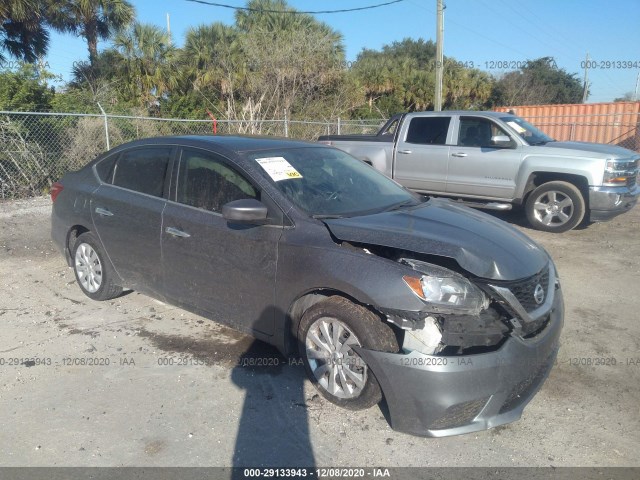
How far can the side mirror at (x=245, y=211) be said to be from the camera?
341 centimetres

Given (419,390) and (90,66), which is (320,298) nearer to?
(419,390)

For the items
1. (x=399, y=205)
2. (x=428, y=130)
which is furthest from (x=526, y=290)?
(x=428, y=130)

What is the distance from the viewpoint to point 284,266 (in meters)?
3.43

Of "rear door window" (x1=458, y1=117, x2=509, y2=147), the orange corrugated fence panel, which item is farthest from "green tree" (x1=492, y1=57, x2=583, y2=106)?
"rear door window" (x1=458, y1=117, x2=509, y2=147)

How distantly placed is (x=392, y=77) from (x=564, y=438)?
29.1 metres

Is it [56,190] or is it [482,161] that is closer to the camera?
[56,190]

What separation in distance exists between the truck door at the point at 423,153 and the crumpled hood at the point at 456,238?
17.3 feet

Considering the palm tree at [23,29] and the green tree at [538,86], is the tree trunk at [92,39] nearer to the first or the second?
the palm tree at [23,29]

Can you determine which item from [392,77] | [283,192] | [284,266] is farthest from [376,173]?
[392,77]

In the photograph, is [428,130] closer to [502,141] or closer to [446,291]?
[502,141]

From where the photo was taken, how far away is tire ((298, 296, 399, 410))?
3.04 m

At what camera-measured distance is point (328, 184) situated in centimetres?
402

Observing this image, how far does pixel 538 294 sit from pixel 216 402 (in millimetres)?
2150

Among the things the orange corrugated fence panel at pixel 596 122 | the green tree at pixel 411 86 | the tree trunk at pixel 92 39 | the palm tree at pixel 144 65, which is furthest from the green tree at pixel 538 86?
the tree trunk at pixel 92 39
